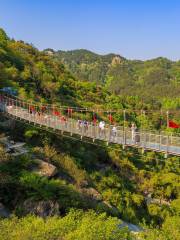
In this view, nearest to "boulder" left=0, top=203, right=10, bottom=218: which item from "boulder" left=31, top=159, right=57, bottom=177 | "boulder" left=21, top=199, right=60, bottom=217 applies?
"boulder" left=21, top=199, right=60, bottom=217

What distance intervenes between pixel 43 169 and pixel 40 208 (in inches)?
160

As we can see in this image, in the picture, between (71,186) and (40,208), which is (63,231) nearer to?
(40,208)

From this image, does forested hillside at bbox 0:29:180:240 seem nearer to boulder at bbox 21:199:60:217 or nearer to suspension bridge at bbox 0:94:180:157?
boulder at bbox 21:199:60:217

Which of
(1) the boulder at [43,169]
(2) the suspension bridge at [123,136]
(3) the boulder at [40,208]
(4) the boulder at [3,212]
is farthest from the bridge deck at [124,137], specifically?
(4) the boulder at [3,212]

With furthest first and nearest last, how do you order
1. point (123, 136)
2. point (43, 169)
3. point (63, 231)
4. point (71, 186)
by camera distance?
point (43, 169) → point (71, 186) → point (123, 136) → point (63, 231)

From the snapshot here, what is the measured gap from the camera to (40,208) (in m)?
19.2

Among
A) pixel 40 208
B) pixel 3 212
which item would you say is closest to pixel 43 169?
pixel 40 208

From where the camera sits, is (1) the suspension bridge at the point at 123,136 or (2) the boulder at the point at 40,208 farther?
(2) the boulder at the point at 40,208

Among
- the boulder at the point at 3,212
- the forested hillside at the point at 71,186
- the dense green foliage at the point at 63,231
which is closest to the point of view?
the dense green foliage at the point at 63,231

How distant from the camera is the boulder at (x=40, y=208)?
→ 19031mm

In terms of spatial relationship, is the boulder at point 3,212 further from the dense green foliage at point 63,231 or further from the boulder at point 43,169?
the boulder at point 43,169

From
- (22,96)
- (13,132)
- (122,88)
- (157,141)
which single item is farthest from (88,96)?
(122,88)

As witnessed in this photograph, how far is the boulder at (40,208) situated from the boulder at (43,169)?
297cm

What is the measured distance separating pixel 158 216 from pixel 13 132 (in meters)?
14.1
